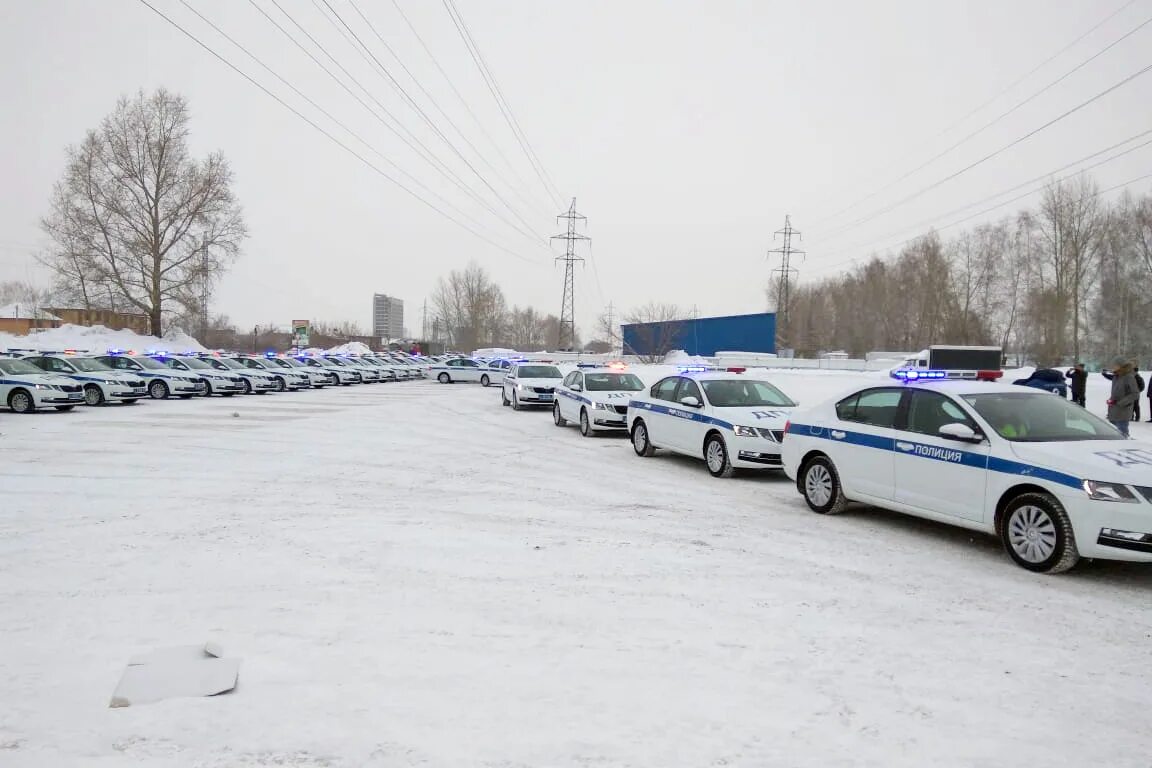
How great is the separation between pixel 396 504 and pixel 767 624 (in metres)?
5.16

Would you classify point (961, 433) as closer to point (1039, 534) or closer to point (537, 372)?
point (1039, 534)

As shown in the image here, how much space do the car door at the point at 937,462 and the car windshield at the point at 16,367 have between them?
22844mm

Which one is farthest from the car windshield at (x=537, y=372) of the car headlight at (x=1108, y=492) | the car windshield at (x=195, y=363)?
the car headlight at (x=1108, y=492)

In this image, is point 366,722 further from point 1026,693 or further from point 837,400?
point 837,400

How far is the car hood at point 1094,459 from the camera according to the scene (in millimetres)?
6109

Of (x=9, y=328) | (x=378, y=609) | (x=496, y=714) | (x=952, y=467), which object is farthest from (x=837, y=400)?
(x=9, y=328)

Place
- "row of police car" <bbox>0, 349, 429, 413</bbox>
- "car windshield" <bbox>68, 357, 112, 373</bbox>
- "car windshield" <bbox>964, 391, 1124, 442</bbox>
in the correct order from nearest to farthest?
"car windshield" <bbox>964, 391, 1124, 442</bbox>, "row of police car" <bbox>0, 349, 429, 413</bbox>, "car windshield" <bbox>68, 357, 112, 373</bbox>

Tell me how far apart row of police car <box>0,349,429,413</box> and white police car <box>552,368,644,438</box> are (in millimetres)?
13799

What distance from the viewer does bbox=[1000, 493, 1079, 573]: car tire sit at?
6202mm

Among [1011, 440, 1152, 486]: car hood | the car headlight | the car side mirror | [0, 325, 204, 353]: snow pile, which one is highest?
[0, 325, 204, 353]: snow pile

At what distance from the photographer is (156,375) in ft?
91.6

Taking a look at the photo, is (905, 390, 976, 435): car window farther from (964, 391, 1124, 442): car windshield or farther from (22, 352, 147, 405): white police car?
(22, 352, 147, 405): white police car

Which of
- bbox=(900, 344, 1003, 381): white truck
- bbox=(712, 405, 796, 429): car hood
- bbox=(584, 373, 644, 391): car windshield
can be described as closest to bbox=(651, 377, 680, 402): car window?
bbox=(712, 405, 796, 429): car hood

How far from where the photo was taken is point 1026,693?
407 centimetres
